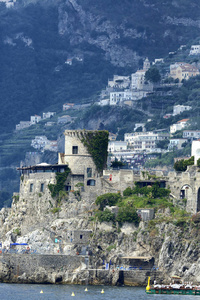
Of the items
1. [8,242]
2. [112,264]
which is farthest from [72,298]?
[8,242]

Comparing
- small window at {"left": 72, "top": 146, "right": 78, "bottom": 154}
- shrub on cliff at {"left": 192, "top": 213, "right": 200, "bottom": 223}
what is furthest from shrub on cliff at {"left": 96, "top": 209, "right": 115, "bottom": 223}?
small window at {"left": 72, "top": 146, "right": 78, "bottom": 154}

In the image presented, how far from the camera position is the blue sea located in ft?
313

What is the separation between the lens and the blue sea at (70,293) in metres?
95.2

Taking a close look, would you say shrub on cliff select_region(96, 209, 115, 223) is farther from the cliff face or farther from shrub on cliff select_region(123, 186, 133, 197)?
shrub on cliff select_region(123, 186, 133, 197)

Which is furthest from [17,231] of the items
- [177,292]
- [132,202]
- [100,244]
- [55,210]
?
[177,292]

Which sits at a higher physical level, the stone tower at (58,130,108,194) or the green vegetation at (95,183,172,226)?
the stone tower at (58,130,108,194)

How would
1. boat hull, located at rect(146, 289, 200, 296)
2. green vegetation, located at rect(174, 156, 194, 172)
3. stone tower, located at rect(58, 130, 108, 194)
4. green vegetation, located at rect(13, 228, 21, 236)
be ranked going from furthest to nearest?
1. green vegetation, located at rect(174, 156, 194, 172)
2. stone tower, located at rect(58, 130, 108, 194)
3. green vegetation, located at rect(13, 228, 21, 236)
4. boat hull, located at rect(146, 289, 200, 296)

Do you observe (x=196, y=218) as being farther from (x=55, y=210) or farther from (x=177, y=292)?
(x=55, y=210)

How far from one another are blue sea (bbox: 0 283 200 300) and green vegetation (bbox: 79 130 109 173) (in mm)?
16884

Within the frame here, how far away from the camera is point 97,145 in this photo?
114 metres

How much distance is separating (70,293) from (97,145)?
21540 mm

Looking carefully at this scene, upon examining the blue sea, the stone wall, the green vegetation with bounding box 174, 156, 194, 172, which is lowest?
the blue sea

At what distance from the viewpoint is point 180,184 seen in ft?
362

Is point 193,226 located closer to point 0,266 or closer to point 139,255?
point 139,255
